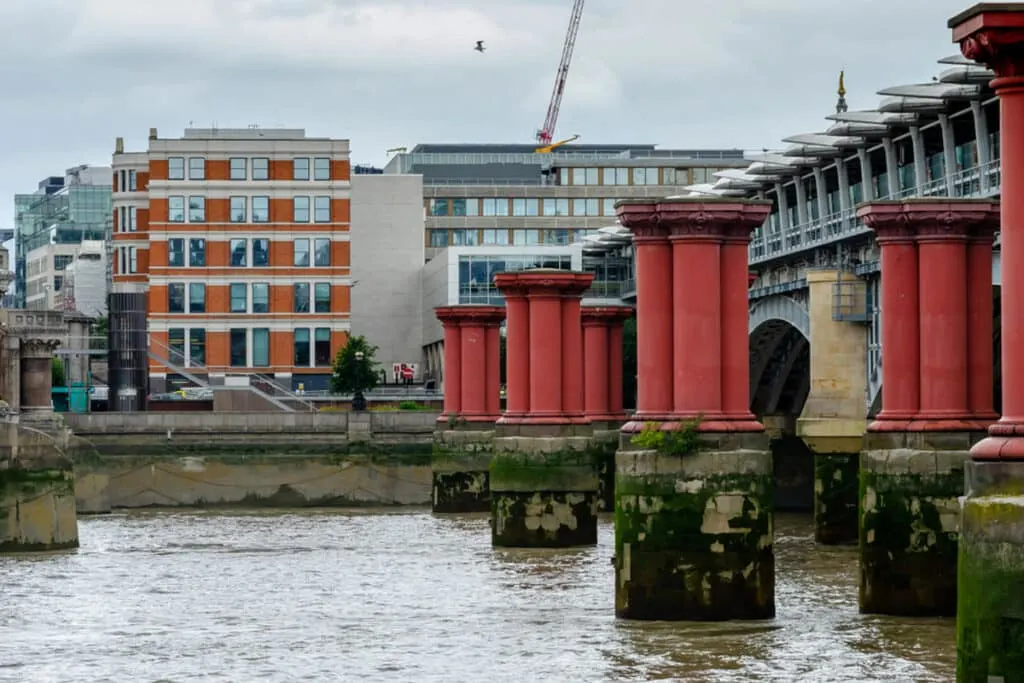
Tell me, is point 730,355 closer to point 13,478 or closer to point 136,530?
point 13,478

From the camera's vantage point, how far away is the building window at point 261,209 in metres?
111

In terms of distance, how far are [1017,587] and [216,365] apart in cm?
9354

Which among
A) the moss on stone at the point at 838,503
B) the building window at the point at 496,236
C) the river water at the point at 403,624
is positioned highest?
the building window at the point at 496,236

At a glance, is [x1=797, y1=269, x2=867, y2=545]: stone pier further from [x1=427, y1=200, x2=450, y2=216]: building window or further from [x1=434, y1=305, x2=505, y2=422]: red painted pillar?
[x1=427, y1=200, x2=450, y2=216]: building window

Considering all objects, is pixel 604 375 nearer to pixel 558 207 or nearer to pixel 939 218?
pixel 939 218

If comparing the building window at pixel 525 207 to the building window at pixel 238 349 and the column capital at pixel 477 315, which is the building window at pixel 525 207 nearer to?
the building window at pixel 238 349

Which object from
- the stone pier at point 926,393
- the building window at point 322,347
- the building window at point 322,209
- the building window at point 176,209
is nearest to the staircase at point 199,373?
the building window at point 322,347

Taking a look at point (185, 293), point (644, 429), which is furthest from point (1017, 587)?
point (185, 293)

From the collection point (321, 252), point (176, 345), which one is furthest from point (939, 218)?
point (176, 345)

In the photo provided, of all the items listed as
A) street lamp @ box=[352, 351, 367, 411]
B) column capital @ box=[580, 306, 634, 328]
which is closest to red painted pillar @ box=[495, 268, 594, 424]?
column capital @ box=[580, 306, 634, 328]

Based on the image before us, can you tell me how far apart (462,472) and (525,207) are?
3406 inches

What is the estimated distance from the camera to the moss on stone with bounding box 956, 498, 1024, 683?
19859mm

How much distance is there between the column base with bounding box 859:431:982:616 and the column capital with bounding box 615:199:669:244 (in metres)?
4.60

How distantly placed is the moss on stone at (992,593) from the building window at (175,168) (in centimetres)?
9230
